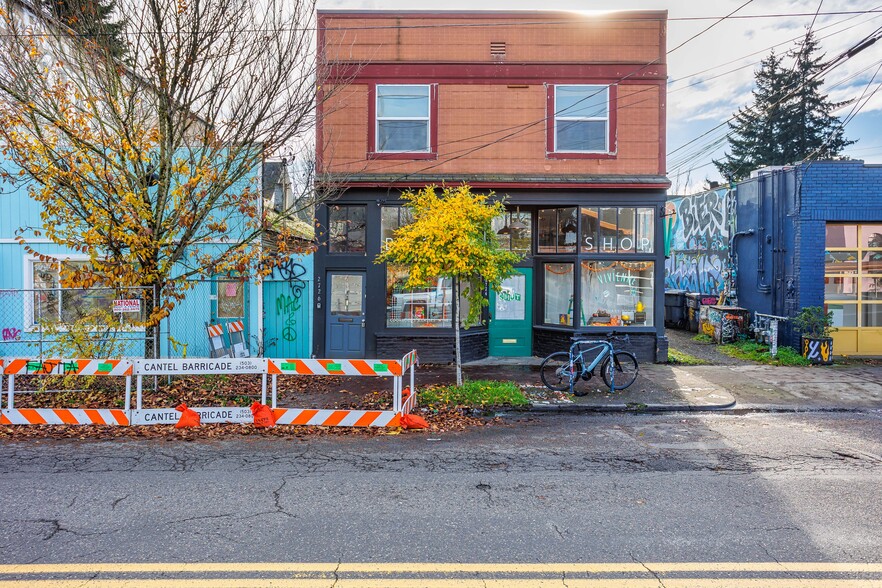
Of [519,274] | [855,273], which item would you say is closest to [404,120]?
[519,274]

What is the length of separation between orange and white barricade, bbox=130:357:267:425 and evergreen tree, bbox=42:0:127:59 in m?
4.84

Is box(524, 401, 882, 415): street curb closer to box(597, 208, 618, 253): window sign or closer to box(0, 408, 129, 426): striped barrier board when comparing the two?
box(597, 208, 618, 253): window sign

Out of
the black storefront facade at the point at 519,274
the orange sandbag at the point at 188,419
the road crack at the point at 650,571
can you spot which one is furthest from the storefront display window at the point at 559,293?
the road crack at the point at 650,571

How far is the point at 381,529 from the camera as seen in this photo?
4.55m

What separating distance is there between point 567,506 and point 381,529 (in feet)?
5.61

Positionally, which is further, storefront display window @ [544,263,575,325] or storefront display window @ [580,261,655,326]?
storefront display window @ [544,263,575,325]

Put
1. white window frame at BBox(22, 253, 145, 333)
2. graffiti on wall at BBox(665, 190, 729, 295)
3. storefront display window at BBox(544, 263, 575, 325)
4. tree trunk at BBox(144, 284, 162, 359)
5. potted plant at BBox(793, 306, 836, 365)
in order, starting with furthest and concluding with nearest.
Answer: graffiti on wall at BBox(665, 190, 729, 295), storefront display window at BBox(544, 263, 575, 325), potted plant at BBox(793, 306, 836, 365), white window frame at BBox(22, 253, 145, 333), tree trunk at BBox(144, 284, 162, 359)

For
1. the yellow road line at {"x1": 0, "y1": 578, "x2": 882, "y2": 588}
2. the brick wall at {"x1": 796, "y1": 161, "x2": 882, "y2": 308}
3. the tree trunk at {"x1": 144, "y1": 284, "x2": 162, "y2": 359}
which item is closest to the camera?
the yellow road line at {"x1": 0, "y1": 578, "x2": 882, "y2": 588}

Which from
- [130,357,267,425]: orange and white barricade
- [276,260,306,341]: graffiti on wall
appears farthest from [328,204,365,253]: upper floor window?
[130,357,267,425]: orange and white barricade

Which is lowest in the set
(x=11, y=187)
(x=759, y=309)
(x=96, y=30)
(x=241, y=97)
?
(x=759, y=309)

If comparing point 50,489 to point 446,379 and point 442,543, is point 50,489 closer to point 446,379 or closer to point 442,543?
point 442,543

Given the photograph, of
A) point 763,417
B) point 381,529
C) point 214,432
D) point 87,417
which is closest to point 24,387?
point 87,417

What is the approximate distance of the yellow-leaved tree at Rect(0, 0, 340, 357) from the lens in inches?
327

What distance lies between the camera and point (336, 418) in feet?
25.8
